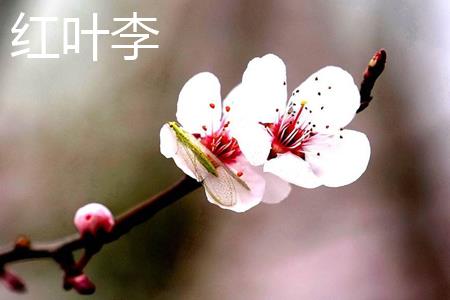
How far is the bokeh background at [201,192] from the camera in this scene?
883 mm

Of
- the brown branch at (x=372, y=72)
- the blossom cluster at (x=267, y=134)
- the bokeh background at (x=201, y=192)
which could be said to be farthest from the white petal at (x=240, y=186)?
the bokeh background at (x=201, y=192)

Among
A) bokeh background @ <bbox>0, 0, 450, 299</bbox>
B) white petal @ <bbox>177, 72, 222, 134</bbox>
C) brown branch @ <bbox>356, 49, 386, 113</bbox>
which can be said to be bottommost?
bokeh background @ <bbox>0, 0, 450, 299</bbox>

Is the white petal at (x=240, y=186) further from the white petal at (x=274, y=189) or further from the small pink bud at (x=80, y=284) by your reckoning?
the small pink bud at (x=80, y=284)

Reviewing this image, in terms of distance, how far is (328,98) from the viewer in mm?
573

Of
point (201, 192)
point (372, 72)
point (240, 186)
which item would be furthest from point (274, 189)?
point (201, 192)

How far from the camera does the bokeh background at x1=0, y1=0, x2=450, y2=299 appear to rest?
34.8 inches

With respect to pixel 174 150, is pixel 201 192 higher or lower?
lower

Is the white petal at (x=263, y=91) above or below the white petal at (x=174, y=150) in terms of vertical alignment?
above

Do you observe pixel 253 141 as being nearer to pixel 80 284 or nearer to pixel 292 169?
pixel 292 169

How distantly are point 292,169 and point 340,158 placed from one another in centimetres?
6

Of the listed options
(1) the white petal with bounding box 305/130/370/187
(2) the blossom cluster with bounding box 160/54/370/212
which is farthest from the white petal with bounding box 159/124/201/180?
(1) the white petal with bounding box 305/130/370/187

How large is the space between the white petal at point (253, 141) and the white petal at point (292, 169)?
0.01 meters

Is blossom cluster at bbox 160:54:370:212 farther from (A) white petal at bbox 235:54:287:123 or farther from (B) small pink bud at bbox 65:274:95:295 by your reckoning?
(B) small pink bud at bbox 65:274:95:295

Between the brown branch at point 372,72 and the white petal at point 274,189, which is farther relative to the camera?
the white petal at point 274,189
